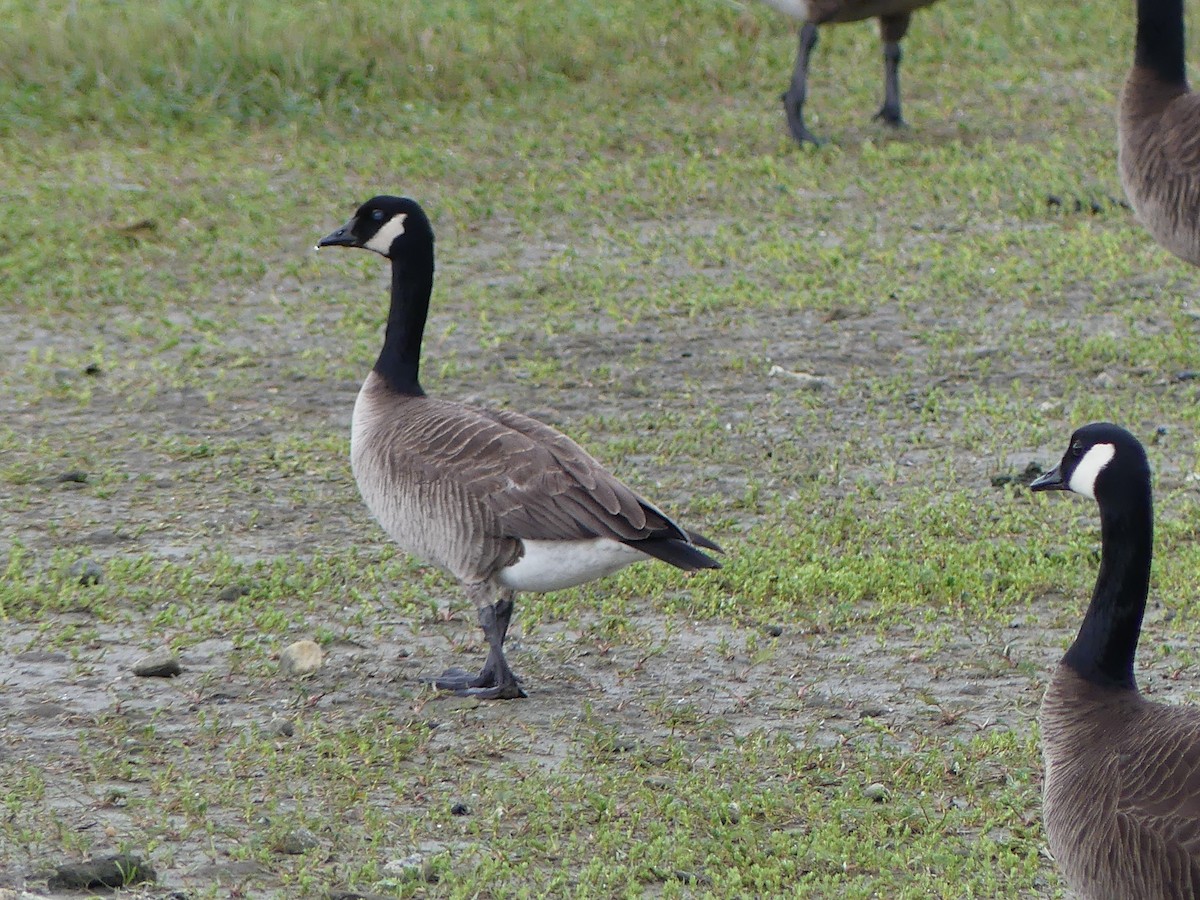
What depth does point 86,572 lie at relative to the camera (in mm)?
6137

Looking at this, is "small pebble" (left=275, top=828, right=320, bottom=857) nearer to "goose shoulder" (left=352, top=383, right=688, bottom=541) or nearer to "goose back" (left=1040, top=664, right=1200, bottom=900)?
"goose shoulder" (left=352, top=383, right=688, bottom=541)

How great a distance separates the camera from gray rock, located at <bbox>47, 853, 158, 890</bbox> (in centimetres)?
403

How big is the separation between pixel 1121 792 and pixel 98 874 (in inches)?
91.6

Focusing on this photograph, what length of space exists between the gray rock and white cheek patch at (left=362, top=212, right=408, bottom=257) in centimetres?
266

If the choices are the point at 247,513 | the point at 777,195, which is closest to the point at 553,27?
the point at 777,195

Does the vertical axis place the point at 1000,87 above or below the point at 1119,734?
above

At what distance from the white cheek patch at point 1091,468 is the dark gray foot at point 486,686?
1872 millimetres

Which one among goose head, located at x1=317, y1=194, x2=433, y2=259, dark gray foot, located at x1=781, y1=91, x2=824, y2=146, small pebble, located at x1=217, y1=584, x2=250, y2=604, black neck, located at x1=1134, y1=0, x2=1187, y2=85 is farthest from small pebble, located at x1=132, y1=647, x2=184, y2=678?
dark gray foot, located at x1=781, y1=91, x2=824, y2=146

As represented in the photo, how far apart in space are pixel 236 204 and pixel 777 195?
3410 mm

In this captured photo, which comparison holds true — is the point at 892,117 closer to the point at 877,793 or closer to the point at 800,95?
the point at 800,95

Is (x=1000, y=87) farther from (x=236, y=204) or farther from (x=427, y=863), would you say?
(x=427, y=863)

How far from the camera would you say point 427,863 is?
4207mm

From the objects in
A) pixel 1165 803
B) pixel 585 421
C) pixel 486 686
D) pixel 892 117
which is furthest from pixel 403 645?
pixel 892 117

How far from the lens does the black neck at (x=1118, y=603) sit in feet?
13.4
